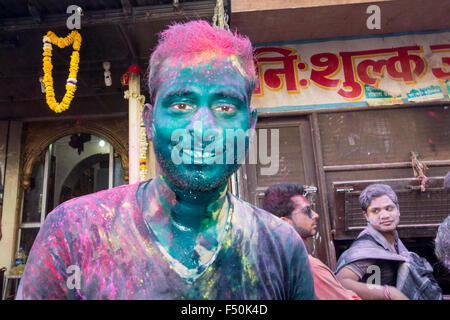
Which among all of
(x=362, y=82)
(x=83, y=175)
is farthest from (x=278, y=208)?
(x=83, y=175)

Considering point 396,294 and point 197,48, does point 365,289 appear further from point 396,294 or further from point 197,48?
point 197,48

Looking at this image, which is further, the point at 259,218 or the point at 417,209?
the point at 417,209

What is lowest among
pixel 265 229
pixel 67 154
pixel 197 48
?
pixel 265 229

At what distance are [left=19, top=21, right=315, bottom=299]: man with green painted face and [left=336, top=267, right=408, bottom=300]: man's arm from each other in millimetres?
1786

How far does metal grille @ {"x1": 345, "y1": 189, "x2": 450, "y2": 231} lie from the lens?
3.52m

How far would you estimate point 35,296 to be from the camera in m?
0.83

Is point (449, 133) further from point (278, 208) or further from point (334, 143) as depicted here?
point (278, 208)

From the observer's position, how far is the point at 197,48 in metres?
0.91

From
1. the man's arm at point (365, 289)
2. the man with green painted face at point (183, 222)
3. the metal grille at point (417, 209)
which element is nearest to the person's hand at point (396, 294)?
the man's arm at point (365, 289)

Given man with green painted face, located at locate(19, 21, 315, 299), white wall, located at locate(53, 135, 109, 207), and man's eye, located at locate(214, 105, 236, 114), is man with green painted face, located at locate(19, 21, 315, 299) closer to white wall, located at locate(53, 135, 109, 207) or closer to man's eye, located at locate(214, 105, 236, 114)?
man's eye, located at locate(214, 105, 236, 114)

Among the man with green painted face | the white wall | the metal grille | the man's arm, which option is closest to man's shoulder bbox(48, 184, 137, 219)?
the man with green painted face

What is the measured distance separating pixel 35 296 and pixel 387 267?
2.88 m

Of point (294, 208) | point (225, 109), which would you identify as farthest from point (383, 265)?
point (225, 109)

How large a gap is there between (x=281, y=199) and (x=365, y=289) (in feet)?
3.50
